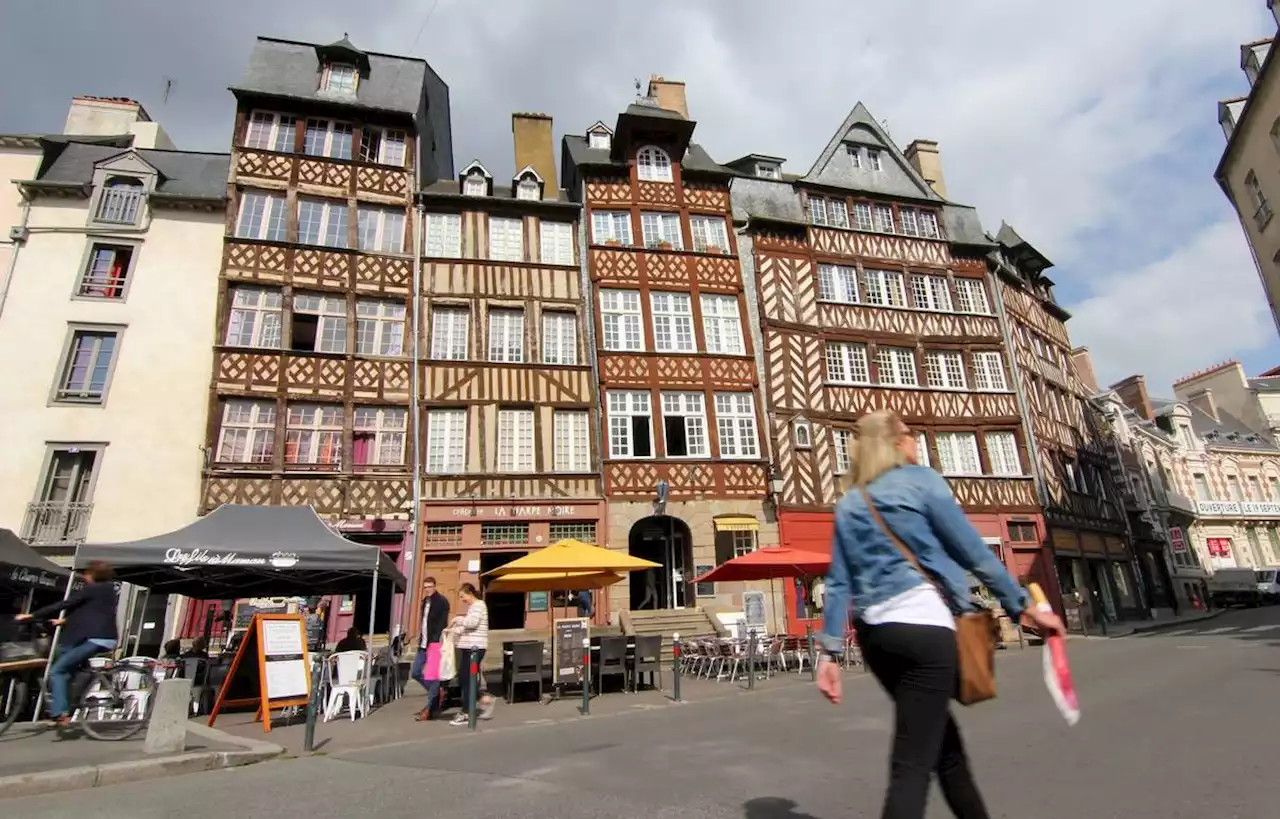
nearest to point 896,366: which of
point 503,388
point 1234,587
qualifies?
point 503,388

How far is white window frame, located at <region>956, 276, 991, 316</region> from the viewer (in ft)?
77.1

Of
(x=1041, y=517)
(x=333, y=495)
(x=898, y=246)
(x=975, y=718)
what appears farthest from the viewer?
(x=898, y=246)

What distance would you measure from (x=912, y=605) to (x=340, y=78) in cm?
2254

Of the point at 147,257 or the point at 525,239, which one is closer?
the point at 147,257

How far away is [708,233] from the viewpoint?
21.4 meters

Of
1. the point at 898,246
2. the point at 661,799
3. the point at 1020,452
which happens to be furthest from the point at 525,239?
the point at 661,799

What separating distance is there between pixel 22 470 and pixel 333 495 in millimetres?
6380

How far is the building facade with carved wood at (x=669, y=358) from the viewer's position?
18.2 metres

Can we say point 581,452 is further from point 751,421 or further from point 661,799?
point 661,799

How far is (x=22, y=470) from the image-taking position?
1539 cm

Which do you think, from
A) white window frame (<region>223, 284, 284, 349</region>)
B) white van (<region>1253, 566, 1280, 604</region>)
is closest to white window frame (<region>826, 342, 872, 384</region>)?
white window frame (<region>223, 284, 284, 349</region>)

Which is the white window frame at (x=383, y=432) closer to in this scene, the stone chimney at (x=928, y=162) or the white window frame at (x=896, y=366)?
the white window frame at (x=896, y=366)

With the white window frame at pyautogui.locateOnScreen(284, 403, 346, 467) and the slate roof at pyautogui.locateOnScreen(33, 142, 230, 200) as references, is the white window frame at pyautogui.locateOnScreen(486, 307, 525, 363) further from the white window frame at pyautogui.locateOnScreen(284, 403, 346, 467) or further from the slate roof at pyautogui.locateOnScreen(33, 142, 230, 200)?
the slate roof at pyautogui.locateOnScreen(33, 142, 230, 200)

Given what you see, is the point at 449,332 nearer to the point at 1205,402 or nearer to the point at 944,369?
the point at 944,369
